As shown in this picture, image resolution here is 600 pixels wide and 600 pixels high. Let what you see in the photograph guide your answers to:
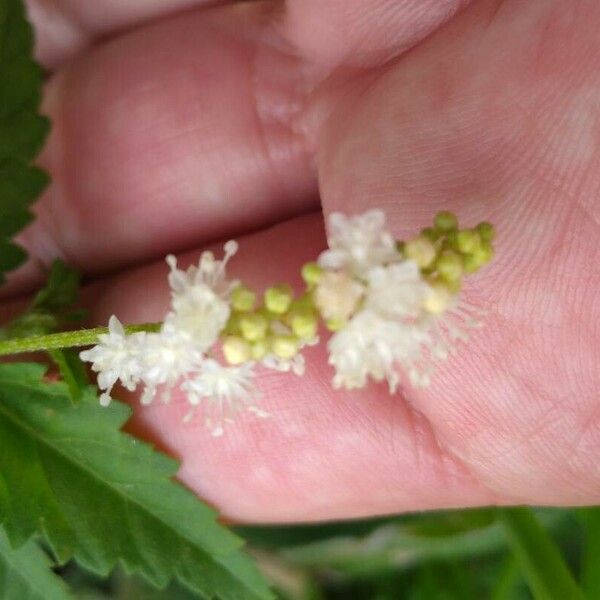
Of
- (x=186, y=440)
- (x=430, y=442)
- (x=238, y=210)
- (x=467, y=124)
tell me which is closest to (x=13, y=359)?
(x=186, y=440)

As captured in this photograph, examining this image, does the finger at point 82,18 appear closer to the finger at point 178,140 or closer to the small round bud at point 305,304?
the finger at point 178,140

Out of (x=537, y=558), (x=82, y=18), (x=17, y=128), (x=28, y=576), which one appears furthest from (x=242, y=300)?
(x=82, y=18)

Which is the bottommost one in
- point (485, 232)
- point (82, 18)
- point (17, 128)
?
point (485, 232)

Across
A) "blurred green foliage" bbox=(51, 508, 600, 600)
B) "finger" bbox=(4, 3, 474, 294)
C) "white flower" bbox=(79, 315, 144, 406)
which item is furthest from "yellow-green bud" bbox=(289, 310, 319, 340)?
"blurred green foliage" bbox=(51, 508, 600, 600)

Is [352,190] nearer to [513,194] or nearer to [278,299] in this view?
[513,194]

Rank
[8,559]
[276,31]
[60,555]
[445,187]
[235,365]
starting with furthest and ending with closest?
[276,31] → [8,559] → [60,555] → [445,187] → [235,365]

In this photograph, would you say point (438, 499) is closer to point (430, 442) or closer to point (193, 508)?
point (430, 442)
